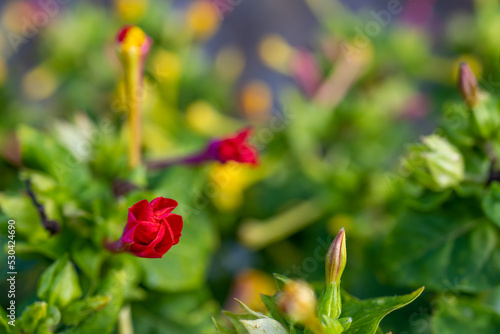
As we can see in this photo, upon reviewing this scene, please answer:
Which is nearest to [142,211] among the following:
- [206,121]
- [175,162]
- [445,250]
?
[175,162]

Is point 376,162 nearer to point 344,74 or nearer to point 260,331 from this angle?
point 344,74

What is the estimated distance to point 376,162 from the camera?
1205 mm

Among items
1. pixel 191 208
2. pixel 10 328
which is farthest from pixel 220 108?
pixel 10 328

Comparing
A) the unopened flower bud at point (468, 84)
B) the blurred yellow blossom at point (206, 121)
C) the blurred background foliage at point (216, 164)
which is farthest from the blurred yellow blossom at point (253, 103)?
the unopened flower bud at point (468, 84)

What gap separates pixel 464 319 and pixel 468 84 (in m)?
0.30

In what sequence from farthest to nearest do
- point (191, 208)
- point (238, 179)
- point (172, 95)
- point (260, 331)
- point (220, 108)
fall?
point (220, 108) < point (172, 95) < point (238, 179) < point (191, 208) < point (260, 331)

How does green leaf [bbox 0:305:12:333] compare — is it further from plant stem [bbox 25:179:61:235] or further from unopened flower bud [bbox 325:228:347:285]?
unopened flower bud [bbox 325:228:347:285]

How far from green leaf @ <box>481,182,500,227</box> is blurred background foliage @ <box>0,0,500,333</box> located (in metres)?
0.13

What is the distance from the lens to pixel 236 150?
2.46 ft

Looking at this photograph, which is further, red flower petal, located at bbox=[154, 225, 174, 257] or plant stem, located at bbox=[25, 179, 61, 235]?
plant stem, located at bbox=[25, 179, 61, 235]

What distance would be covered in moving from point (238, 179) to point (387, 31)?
63 centimetres

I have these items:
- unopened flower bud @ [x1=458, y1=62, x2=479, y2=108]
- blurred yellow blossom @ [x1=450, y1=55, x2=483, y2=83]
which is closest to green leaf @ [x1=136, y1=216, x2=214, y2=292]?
unopened flower bud @ [x1=458, y1=62, x2=479, y2=108]

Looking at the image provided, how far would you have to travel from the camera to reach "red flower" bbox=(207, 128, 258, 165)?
743 millimetres

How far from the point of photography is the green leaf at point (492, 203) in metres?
0.66
